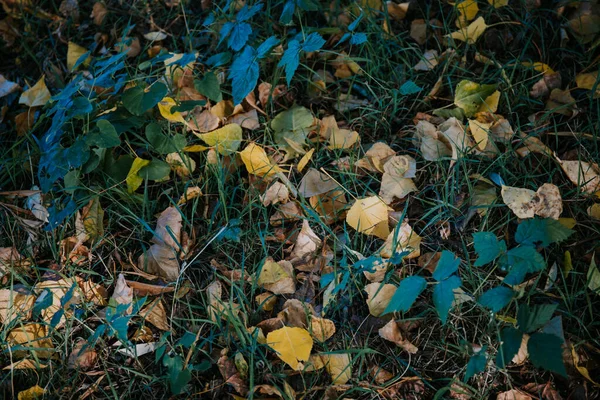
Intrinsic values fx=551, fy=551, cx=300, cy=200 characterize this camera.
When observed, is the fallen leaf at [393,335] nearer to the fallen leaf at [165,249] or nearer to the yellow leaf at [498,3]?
the fallen leaf at [165,249]

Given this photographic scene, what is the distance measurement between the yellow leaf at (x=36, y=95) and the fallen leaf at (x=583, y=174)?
1640mm

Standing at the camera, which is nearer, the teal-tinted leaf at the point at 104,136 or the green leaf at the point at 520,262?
the green leaf at the point at 520,262

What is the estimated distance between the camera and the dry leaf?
4.63ft

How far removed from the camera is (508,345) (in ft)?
3.68

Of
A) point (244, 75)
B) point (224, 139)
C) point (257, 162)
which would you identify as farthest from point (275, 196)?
point (244, 75)

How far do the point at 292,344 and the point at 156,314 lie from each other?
0.38 metres

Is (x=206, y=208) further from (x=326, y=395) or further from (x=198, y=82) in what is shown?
(x=326, y=395)

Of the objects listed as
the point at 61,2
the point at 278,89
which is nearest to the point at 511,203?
the point at 278,89

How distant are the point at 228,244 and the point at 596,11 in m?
1.40

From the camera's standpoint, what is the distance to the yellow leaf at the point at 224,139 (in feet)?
5.43

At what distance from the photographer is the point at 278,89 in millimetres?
1812

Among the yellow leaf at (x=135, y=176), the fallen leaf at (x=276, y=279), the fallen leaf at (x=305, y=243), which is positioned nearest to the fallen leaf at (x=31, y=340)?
the yellow leaf at (x=135, y=176)

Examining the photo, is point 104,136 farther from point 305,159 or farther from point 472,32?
point 472,32

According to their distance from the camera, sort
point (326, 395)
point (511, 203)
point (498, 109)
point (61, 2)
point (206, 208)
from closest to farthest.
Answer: point (326, 395), point (511, 203), point (206, 208), point (498, 109), point (61, 2)
